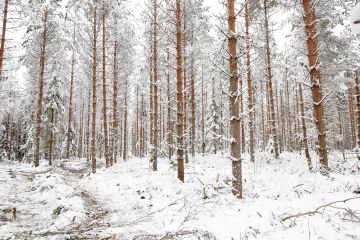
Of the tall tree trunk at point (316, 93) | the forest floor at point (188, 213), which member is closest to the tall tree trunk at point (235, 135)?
the forest floor at point (188, 213)

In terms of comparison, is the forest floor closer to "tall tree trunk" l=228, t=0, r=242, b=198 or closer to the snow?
"tall tree trunk" l=228, t=0, r=242, b=198

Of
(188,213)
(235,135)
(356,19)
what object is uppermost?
(356,19)

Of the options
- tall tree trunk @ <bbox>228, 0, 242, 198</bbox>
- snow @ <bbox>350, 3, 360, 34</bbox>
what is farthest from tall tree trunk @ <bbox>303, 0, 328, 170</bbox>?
snow @ <bbox>350, 3, 360, 34</bbox>

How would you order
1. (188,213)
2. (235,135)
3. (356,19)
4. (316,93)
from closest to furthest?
1. (356,19)
2. (188,213)
3. (235,135)
4. (316,93)

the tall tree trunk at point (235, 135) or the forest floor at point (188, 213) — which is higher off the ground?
the tall tree trunk at point (235, 135)

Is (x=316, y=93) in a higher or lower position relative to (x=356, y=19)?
higher

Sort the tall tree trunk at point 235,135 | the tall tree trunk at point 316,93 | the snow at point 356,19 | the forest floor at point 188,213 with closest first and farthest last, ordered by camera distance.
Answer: the snow at point 356,19 < the forest floor at point 188,213 < the tall tree trunk at point 235,135 < the tall tree trunk at point 316,93

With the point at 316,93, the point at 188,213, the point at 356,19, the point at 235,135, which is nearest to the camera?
the point at 356,19

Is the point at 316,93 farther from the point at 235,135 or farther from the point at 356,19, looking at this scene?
the point at 356,19

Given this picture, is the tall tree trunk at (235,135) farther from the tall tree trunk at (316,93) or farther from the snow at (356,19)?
the snow at (356,19)

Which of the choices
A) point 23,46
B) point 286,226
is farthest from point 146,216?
point 23,46

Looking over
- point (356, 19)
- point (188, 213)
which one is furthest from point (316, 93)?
point (356, 19)

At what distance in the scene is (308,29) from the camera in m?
9.03

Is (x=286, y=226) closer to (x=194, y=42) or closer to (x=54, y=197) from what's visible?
(x=54, y=197)
